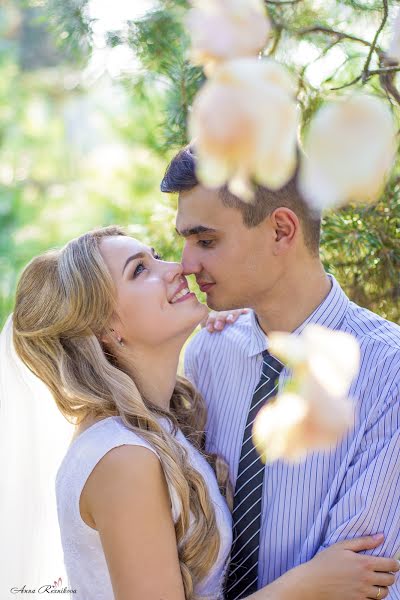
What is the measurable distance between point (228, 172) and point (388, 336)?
98cm

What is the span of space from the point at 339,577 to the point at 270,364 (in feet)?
1.42

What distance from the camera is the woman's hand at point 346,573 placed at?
3.90 feet

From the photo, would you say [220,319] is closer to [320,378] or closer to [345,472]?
[345,472]

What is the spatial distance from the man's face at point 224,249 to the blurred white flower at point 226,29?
0.98m

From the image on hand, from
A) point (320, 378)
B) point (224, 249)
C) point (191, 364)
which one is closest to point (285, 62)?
point (224, 249)

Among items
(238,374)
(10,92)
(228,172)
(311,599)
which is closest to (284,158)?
(228,172)

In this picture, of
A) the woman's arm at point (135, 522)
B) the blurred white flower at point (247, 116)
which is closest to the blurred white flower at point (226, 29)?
the blurred white flower at point (247, 116)

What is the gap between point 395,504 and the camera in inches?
49.4

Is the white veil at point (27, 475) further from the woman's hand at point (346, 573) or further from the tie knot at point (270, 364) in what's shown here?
the woman's hand at point (346, 573)

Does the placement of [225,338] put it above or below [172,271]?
below

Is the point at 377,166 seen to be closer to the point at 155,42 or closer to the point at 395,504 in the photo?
the point at 395,504

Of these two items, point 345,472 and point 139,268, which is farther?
point 139,268

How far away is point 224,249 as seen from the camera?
4.63 feet

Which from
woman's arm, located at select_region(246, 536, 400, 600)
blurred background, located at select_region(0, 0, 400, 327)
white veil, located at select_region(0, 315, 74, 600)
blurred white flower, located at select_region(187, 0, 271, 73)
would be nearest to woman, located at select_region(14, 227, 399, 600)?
woman's arm, located at select_region(246, 536, 400, 600)
